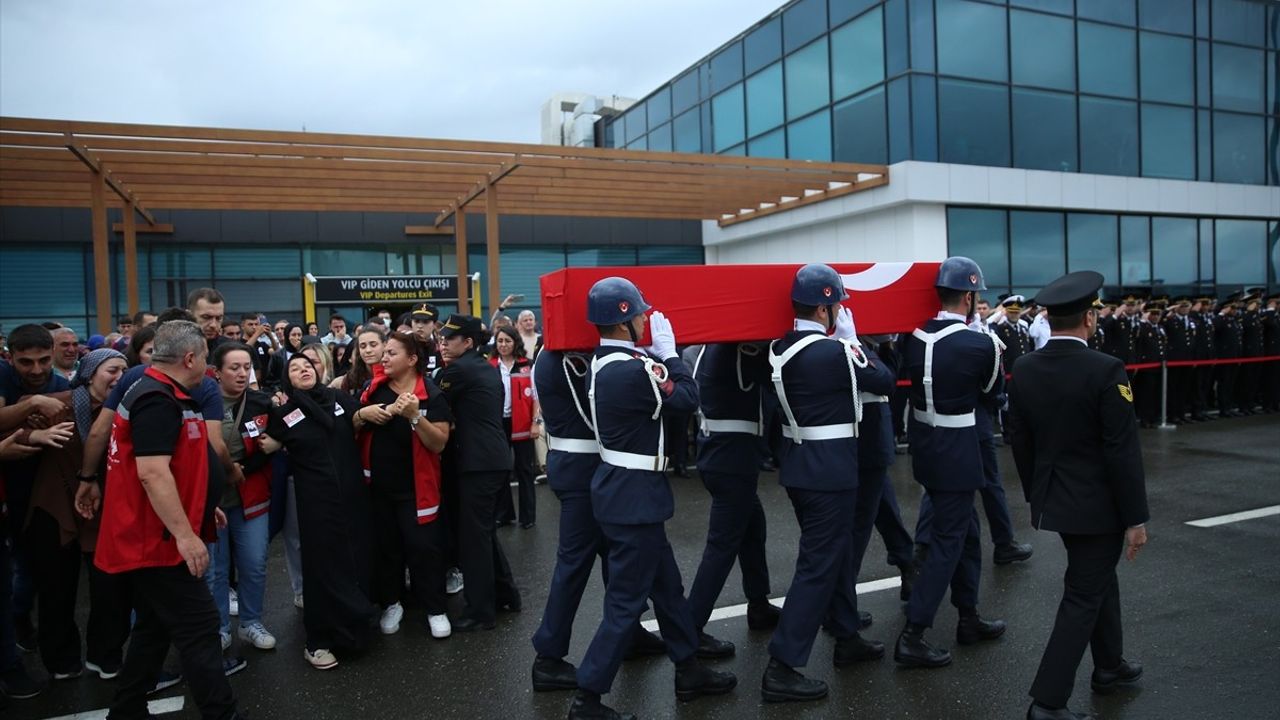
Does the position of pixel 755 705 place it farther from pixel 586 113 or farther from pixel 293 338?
pixel 586 113

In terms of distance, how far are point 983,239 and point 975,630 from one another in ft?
43.8

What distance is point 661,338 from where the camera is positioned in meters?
3.91

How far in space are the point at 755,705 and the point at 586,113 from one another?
93.0 feet

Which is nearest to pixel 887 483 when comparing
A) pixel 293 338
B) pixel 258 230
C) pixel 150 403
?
pixel 150 403

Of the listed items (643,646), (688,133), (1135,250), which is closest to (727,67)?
(688,133)

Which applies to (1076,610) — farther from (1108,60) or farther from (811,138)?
(1108,60)

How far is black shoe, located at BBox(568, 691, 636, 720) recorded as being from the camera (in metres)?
3.65

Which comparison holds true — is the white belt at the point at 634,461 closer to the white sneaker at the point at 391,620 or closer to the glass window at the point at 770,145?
the white sneaker at the point at 391,620

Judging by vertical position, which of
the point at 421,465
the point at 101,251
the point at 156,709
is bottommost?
the point at 156,709

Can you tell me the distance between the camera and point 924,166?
1501 cm

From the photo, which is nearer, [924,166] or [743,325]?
[743,325]

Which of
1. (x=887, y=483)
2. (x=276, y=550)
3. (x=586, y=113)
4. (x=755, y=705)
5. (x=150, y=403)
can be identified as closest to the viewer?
(x=150, y=403)

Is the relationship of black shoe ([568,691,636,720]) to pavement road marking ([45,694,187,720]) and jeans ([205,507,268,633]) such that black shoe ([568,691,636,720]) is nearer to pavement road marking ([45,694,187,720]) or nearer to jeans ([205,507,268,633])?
pavement road marking ([45,694,187,720])

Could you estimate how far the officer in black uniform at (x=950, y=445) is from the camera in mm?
4289
